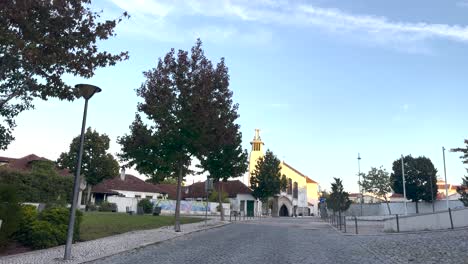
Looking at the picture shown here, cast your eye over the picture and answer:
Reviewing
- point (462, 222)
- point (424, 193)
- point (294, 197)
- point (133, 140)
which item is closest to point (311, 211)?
point (294, 197)

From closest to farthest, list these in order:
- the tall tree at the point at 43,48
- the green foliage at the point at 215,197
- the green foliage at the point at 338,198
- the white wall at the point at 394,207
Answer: the tall tree at the point at 43,48 → the green foliage at the point at 338,198 → the white wall at the point at 394,207 → the green foliage at the point at 215,197

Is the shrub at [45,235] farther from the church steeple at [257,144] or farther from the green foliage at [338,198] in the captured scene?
the church steeple at [257,144]

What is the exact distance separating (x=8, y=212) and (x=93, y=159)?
3897cm

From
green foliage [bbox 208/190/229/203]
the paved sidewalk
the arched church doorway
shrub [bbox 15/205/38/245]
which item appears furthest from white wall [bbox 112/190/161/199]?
shrub [bbox 15/205/38/245]

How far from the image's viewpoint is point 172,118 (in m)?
23.4

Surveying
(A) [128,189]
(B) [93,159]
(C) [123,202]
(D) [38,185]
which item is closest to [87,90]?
(D) [38,185]

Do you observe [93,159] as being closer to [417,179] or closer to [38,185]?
[38,185]

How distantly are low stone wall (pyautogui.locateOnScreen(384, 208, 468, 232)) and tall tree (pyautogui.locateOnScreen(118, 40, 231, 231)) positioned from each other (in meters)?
13.4

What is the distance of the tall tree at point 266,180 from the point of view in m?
69.6

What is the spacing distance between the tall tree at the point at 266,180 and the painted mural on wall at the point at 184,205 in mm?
11999

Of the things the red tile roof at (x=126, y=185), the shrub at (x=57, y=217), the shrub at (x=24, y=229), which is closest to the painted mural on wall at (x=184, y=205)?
the red tile roof at (x=126, y=185)

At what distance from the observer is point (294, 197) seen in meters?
90.0

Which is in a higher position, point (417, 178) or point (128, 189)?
point (417, 178)

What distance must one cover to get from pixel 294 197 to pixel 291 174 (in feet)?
17.6
